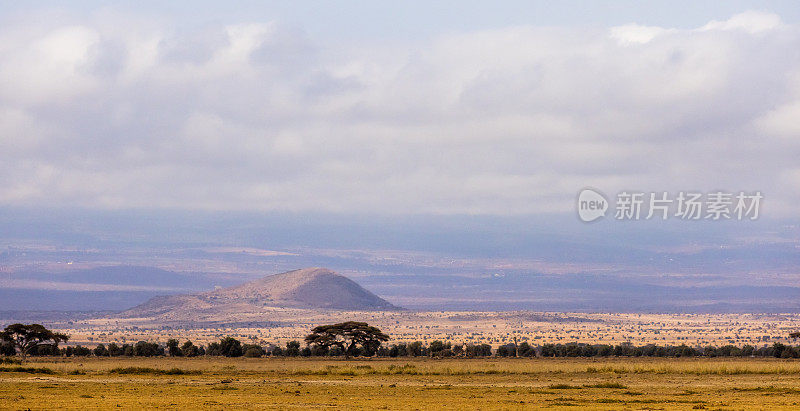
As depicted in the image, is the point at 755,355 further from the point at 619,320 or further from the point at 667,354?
the point at 619,320

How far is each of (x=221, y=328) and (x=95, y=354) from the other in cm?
9197

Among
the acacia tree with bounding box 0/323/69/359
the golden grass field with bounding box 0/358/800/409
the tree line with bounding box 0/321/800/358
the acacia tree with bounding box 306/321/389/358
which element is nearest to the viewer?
the golden grass field with bounding box 0/358/800/409

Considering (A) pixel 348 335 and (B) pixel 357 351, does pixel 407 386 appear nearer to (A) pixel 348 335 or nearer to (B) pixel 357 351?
(A) pixel 348 335

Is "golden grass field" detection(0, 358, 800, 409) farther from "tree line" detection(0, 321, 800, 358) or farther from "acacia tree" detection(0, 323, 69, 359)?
"tree line" detection(0, 321, 800, 358)

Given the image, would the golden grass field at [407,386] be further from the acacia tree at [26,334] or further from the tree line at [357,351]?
the tree line at [357,351]

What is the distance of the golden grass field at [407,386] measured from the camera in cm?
3859

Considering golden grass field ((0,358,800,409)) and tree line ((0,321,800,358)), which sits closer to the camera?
golden grass field ((0,358,800,409))

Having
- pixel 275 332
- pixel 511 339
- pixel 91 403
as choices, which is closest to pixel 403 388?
pixel 91 403


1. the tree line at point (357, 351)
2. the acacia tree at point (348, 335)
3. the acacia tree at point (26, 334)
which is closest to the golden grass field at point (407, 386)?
the acacia tree at point (26, 334)

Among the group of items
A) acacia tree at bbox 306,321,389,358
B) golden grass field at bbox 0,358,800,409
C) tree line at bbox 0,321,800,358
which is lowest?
golden grass field at bbox 0,358,800,409

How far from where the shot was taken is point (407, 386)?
48.2 m

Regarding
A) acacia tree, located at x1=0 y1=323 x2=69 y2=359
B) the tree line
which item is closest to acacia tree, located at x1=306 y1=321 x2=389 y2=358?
the tree line

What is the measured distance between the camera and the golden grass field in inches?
1519

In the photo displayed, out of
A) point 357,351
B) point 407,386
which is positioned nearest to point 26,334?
point 357,351
